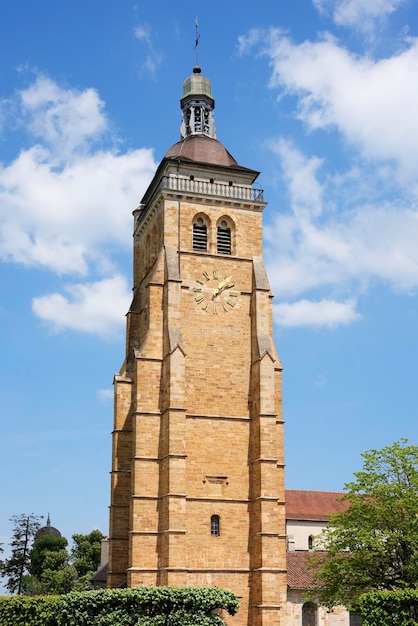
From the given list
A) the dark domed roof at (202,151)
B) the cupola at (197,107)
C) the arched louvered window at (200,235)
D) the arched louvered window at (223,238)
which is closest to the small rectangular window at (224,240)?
the arched louvered window at (223,238)

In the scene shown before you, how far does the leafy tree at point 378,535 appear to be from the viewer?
109 ft

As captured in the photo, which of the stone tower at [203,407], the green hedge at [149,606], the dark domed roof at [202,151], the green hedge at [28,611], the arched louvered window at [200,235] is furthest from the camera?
the dark domed roof at [202,151]

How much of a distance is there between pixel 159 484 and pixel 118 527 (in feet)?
16.7

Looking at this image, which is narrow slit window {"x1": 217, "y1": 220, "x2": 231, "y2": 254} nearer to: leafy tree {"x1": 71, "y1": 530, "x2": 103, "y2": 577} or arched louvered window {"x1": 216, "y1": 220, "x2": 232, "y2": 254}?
arched louvered window {"x1": 216, "y1": 220, "x2": 232, "y2": 254}

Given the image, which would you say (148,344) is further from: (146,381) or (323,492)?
(323,492)

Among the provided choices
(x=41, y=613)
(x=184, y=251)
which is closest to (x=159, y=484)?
(x=41, y=613)

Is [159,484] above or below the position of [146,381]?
below

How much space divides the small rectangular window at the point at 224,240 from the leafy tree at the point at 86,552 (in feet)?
152

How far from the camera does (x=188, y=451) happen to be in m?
37.8

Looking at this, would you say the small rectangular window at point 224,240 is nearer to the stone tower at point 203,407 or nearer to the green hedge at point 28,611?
the stone tower at point 203,407

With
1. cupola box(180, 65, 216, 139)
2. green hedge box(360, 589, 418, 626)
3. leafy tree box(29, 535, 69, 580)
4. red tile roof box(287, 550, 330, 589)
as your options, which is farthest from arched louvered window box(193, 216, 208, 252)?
leafy tree box(29, 535, 69, 580)

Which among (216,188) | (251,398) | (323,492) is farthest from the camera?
(323,492)

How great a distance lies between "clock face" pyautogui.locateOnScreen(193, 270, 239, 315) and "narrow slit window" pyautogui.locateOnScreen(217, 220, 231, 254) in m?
1.56

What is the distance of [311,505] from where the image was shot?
57.2 metres
